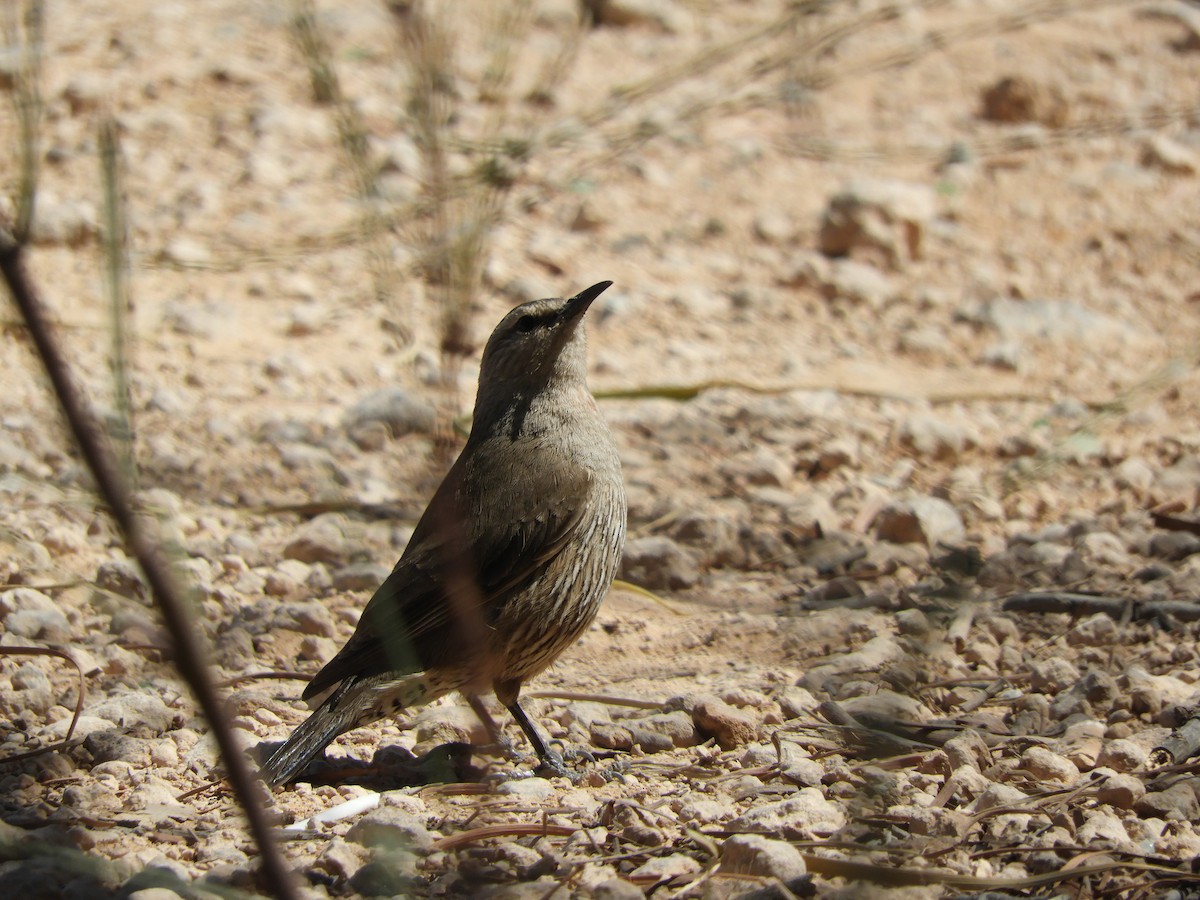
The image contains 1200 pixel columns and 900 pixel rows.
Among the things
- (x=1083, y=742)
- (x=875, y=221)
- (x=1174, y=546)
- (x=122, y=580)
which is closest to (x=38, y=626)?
(x=122, y=580)

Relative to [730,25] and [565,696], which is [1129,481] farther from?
[730,25]

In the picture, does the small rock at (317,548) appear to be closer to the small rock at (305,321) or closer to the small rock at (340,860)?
the small rock at (305,321)

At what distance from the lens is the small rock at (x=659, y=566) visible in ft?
16.6

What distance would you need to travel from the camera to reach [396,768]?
3.86 m

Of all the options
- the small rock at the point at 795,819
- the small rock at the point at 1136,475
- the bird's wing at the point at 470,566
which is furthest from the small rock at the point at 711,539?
the small rock at the point at 795,819

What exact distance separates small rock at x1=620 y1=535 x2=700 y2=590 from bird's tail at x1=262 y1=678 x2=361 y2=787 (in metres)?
1.53

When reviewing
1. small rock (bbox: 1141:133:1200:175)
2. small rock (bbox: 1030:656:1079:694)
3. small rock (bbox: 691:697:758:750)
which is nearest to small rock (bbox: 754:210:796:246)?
small rock (bbox: 1141:133:1200:175)

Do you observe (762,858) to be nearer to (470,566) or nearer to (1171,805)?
(1171,805)

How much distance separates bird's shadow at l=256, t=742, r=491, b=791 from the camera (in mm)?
3756

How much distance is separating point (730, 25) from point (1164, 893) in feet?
23.3

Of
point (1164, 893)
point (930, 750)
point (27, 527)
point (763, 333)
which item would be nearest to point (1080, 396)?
point (763, 333)

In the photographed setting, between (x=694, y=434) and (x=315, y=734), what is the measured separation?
2.84 meters

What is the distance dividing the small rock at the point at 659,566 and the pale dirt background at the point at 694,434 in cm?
2

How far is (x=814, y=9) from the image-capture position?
20.8 feet
